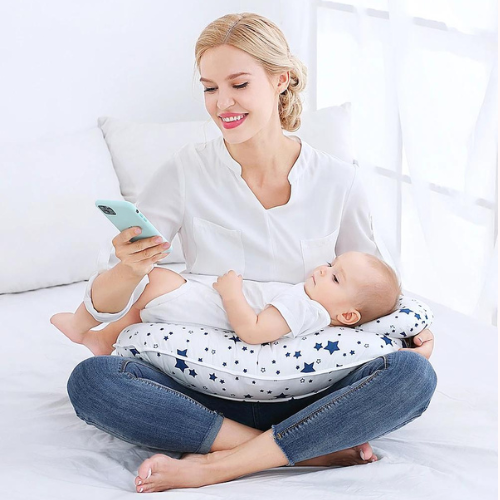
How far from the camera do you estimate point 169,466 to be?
4.66ft

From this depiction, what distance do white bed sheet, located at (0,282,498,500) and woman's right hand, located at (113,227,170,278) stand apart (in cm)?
36

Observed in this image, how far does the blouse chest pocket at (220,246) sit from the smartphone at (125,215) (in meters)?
0.25

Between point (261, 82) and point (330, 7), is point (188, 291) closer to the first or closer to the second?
point (261, 82)

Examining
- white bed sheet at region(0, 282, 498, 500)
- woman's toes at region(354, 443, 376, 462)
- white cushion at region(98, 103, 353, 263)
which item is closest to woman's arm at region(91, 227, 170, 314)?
white bed sheet at region(0, 282, 498, 500)

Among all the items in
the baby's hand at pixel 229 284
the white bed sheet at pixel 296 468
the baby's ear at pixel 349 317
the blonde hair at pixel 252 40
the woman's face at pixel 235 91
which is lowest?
the white bed sheet at pixel 296 468

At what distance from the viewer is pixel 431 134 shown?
2297mm

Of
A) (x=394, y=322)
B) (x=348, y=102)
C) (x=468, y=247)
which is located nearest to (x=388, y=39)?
(x=348, y=102)

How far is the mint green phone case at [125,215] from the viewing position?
1388 mm

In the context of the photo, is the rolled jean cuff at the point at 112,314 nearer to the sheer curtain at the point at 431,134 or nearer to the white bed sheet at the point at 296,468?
the white bed sheet at the point at 296,468

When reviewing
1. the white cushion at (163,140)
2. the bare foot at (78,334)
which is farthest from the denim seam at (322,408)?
the white cushion at (163,140)

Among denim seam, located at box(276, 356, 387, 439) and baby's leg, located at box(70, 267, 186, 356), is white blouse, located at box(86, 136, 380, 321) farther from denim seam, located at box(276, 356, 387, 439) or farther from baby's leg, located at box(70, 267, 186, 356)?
denim seam, located at box(276, 356, 387, 439)

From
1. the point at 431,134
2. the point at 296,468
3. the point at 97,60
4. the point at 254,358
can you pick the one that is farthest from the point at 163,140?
the point at 296,468

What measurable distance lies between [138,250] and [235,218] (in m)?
0.32

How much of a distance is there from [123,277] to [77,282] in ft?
3.31
